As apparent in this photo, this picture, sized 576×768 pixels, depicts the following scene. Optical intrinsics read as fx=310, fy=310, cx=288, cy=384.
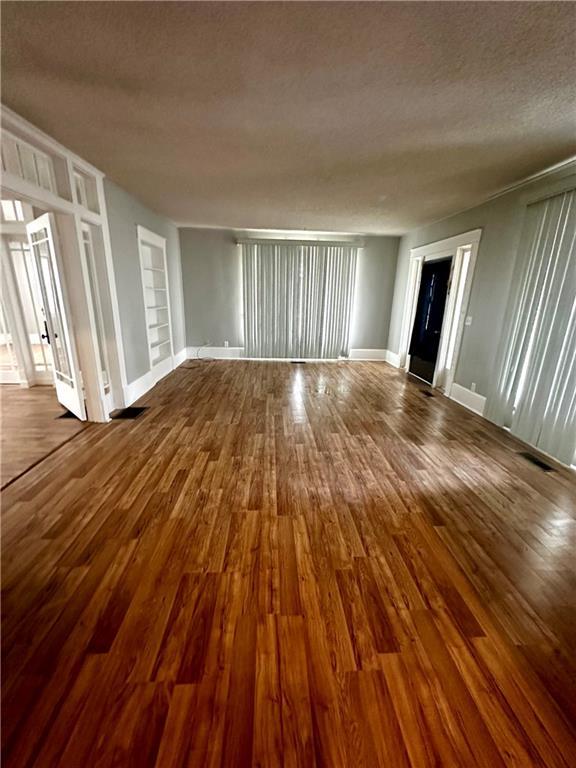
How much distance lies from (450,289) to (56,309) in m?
5.34

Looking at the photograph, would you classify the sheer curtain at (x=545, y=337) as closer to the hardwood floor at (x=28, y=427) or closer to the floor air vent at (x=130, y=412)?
the floor air vent at (x=130, y=412)

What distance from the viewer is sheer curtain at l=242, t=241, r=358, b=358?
6.40 metres

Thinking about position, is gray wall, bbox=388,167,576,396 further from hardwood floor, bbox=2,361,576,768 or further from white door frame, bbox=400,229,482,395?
hardwood floor, bbox=2,361,576,768

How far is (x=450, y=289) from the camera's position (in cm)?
495

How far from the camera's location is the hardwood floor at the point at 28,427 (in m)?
2.67

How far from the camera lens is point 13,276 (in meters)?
4.22

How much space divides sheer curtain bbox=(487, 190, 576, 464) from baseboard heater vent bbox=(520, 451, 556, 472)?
0.16m

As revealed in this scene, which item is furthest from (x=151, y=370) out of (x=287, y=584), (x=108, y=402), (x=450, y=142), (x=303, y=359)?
(x=450, y=142)

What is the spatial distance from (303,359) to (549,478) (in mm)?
4924

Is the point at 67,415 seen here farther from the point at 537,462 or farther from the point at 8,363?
the point at 537,462

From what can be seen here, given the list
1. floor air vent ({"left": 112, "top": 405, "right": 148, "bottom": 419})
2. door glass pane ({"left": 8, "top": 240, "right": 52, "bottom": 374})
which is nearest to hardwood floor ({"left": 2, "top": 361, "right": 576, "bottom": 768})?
floor air vent ({"left": 112, "top": 405, "right": 148, "bottom": 419})

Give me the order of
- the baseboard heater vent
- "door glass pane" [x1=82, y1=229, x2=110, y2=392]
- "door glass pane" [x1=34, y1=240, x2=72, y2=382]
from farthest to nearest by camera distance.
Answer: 1. "door glass pane" [x1=82, y1=229, x2=110, y2=392]
2. "door glass pane" [x1=34, y1=240, x2=72, y2=382]
3. the baseboard heater vent

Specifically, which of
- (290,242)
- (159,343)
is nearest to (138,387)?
(159,343)

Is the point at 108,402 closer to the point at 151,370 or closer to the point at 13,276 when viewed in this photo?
the point at 151,370
